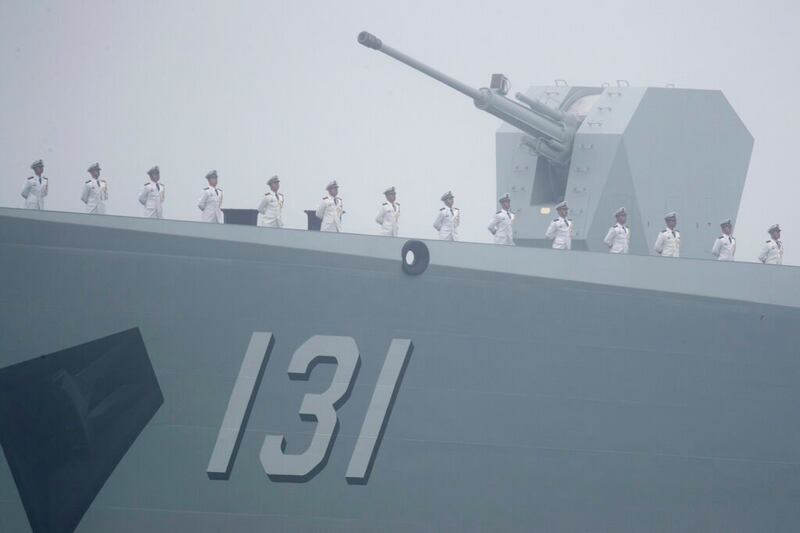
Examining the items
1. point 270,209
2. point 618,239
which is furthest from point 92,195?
point 618,239

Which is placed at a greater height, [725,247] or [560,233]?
[725,247]

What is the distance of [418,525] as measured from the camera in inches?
428

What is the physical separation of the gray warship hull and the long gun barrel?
2316mm

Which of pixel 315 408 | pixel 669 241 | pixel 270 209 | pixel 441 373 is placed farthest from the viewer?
pixel 669 241

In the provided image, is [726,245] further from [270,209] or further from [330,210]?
[270,209]

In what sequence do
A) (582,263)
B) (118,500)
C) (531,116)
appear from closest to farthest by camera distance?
(118,500) < (582,263) < (531,116)

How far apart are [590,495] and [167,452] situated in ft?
12.5

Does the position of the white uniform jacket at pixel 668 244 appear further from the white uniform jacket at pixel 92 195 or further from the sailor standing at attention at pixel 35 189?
the sailor standing at attention at pixel 35 189

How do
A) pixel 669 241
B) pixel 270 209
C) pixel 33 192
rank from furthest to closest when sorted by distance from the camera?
1. pixel 669 241
2. pixel 270 209
3. pixel 33 192

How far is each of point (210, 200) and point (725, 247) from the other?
5339mm

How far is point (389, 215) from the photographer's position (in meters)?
12.6

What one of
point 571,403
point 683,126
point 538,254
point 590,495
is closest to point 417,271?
point 538,254

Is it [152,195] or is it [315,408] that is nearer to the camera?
[315,408]

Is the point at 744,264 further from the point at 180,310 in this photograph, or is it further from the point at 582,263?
the point at 180,310
